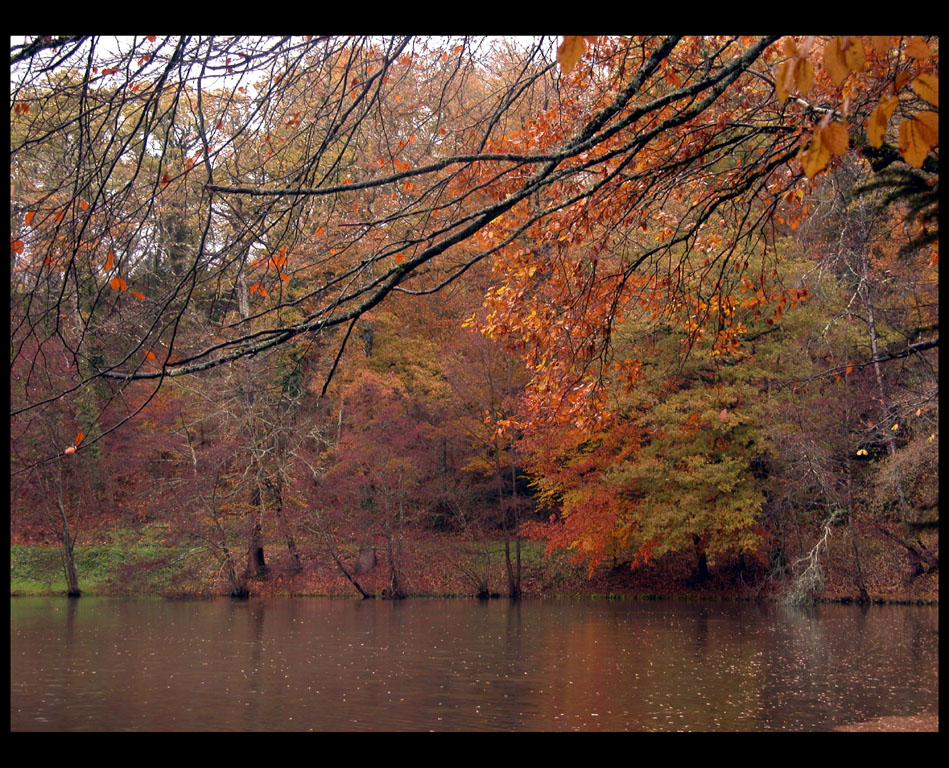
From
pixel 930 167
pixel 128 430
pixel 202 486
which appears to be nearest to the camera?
pixel 930 167

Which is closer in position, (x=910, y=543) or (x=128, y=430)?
(x=910, y=543)

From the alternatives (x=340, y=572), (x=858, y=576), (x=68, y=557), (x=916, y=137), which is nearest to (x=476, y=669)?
(x=858, y=576)

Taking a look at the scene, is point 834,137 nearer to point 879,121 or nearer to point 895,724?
point 879,121

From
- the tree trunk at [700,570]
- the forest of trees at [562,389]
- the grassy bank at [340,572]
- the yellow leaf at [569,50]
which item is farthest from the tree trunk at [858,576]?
the yellow leaf at [569,50]

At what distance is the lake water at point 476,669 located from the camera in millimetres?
10516

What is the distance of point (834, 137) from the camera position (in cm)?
239

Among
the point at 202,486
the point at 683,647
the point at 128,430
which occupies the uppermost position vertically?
the point at 128,430

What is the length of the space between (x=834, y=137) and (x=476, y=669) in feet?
41.8

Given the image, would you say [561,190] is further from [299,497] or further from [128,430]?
[128,430]

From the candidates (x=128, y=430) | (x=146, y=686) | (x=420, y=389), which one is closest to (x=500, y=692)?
(x=146, y=686)

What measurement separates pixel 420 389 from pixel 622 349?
6.59m

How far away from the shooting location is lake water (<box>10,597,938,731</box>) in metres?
10.5

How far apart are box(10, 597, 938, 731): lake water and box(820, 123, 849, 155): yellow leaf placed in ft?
27.4

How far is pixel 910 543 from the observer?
21797 millimetres
